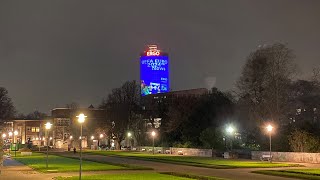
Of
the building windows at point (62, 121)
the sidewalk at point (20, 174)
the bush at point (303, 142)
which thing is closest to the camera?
the sidewalk at point (20, 174)

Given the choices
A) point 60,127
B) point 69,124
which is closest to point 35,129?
point 60,127

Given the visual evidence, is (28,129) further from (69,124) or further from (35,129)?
(69,124)

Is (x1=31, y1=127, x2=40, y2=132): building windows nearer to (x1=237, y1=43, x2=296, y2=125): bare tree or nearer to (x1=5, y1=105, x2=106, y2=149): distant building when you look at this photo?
(x1=5, y1=105, x2=106, y2=149): distant building

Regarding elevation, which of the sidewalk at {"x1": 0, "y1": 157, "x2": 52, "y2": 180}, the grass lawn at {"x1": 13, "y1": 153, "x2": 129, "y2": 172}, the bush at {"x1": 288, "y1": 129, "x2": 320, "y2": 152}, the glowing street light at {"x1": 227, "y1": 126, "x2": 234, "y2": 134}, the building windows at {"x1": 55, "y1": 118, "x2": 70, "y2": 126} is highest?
the building windows at {"x1": 55, "y1": 118, "x2": 70, "y2": 126}

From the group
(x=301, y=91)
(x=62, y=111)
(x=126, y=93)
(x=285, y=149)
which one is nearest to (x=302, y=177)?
(x=285, y=149)

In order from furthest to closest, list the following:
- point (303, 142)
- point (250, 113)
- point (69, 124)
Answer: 1. point (69, 124)
2. point (250, 113)
3. point (303, 142)

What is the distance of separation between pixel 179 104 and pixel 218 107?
32.5 ft

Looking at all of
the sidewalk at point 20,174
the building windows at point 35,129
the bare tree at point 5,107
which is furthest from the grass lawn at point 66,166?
the building windows at point 35,129

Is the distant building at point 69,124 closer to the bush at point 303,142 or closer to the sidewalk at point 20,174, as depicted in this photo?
the bush at point 303,142

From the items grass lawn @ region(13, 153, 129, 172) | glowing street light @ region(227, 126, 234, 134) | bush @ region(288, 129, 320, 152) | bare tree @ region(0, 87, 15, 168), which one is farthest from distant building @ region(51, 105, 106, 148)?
bush @ region(288, 129, 320, 152)

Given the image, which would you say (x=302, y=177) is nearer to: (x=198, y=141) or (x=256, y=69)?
(x=256, y=69)

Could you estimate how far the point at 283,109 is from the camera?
64750mm

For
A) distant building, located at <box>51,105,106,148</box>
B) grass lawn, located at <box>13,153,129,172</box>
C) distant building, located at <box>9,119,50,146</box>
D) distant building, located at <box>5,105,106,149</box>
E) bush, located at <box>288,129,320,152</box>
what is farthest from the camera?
distant building, located at <box>9,119,50,146</box>

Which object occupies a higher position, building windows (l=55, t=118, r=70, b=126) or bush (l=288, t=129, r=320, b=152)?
building windows (l=55, t=118, r=70, b=126)
